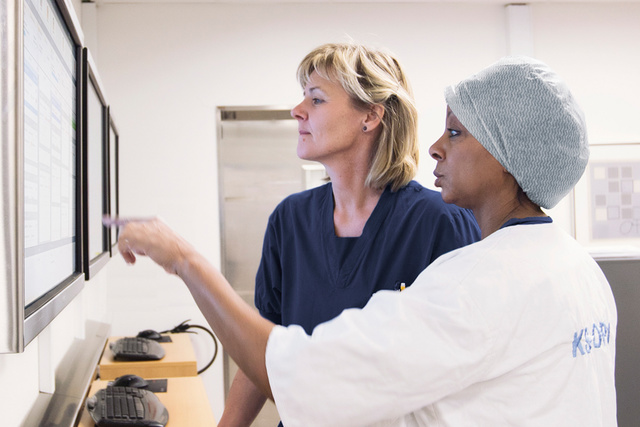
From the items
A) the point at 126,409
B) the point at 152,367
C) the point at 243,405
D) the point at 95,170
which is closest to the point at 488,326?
the point at 243,405

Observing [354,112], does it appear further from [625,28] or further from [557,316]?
[625,28]

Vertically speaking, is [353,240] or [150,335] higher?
[353,240]

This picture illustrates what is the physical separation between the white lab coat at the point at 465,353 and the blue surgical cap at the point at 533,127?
123mm

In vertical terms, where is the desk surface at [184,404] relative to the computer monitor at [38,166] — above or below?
below

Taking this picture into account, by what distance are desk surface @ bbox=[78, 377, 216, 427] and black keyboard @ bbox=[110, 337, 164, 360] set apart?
27cm

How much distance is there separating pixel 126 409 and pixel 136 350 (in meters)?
0.93

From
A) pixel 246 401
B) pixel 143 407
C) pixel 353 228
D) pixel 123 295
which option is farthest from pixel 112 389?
pixel 123 295

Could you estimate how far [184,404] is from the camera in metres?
1.71

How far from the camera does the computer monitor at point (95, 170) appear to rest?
124 cm

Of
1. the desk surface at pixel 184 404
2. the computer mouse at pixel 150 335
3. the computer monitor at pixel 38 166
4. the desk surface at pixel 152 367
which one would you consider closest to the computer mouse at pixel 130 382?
the desk surface at pixel 184 404

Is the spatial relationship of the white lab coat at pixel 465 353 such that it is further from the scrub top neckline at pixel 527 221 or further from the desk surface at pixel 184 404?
the desk surface at pixel 184 404

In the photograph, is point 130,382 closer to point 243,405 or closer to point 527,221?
point 243,405

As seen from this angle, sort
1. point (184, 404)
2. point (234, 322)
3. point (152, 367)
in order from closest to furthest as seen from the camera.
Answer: point (234, 322) → point (184, 404) → point (152, 367)

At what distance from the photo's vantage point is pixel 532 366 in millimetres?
712
